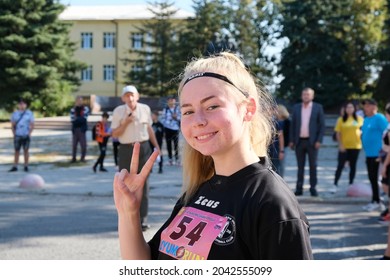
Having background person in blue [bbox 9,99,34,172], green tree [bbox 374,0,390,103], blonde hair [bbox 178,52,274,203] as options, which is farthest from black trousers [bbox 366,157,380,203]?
green tree [bbox 374,0,390,103]

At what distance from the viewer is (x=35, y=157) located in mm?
17438

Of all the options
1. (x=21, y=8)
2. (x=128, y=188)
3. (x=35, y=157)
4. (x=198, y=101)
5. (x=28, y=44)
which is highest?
(x=21, y=8)

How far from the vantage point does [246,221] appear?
5.37ft

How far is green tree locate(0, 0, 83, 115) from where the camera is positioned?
39.0 metres

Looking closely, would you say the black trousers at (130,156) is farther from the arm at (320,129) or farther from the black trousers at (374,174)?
the arm at (320,129)

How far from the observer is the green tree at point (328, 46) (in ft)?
136

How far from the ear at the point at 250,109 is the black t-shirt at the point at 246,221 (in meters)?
0.15

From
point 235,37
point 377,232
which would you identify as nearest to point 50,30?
point 235,37

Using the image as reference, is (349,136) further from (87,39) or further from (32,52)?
(87,39)

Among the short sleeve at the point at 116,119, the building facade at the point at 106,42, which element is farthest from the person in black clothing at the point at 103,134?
the building facade at the point at 106,42

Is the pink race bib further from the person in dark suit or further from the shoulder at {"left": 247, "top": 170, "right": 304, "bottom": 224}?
the person in dark suit

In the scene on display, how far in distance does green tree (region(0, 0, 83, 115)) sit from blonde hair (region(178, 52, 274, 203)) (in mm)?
38662
